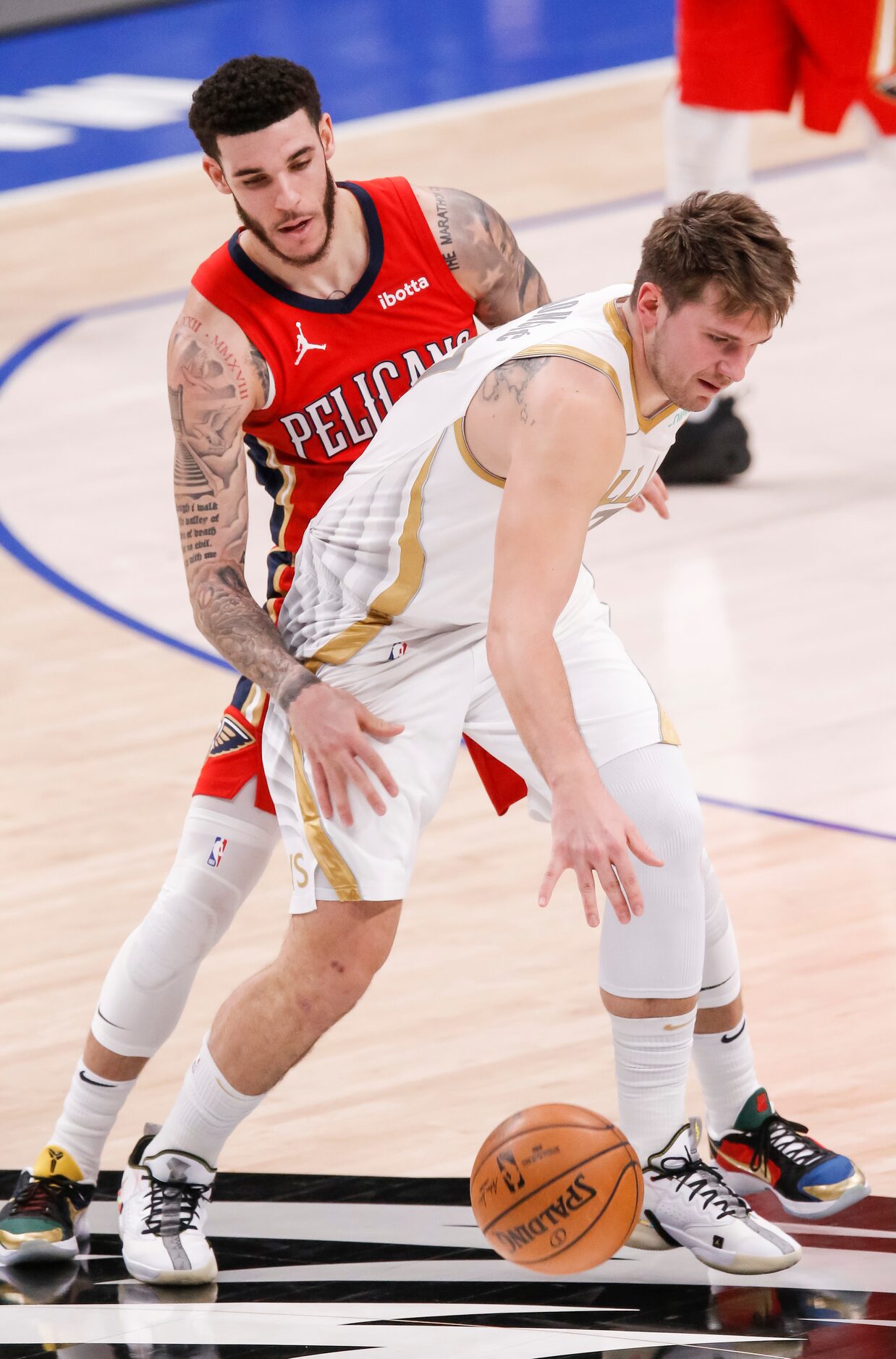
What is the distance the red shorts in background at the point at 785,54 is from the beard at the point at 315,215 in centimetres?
415

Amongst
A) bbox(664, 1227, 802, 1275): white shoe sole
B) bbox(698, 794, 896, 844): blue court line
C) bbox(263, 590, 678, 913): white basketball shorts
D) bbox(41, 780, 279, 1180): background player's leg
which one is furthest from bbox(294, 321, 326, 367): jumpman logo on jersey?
bbox(698, 794, 896, 844): blue court line

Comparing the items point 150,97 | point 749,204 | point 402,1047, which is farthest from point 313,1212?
point 150,97

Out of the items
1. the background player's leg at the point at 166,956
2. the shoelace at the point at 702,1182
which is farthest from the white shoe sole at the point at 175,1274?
the shoelace at the point at 702,1182

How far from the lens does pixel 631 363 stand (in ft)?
11.5

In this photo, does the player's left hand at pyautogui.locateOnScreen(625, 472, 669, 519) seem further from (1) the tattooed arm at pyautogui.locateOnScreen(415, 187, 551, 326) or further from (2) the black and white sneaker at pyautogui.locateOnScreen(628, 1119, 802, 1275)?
(2) the black and white sneaker at pyautogui.locateOnScreen(628, 1119, 802, 1275)

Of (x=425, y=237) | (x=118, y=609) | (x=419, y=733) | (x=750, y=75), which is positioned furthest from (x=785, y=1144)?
(x=750, y=75)

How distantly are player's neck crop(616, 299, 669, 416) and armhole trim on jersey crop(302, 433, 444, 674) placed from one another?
344 millimetres

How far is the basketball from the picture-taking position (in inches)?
135

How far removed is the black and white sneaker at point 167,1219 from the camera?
3.76m

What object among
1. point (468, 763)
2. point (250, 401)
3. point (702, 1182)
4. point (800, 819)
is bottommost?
point (702, 1182)

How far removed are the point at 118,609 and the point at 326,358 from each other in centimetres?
356

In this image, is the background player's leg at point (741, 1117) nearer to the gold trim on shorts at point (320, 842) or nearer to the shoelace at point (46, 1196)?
the gold trim on shorts at point (320, 842)

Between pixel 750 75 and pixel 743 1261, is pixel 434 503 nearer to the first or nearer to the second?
pixel 743 1261

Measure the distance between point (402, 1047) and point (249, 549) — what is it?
338 cm
